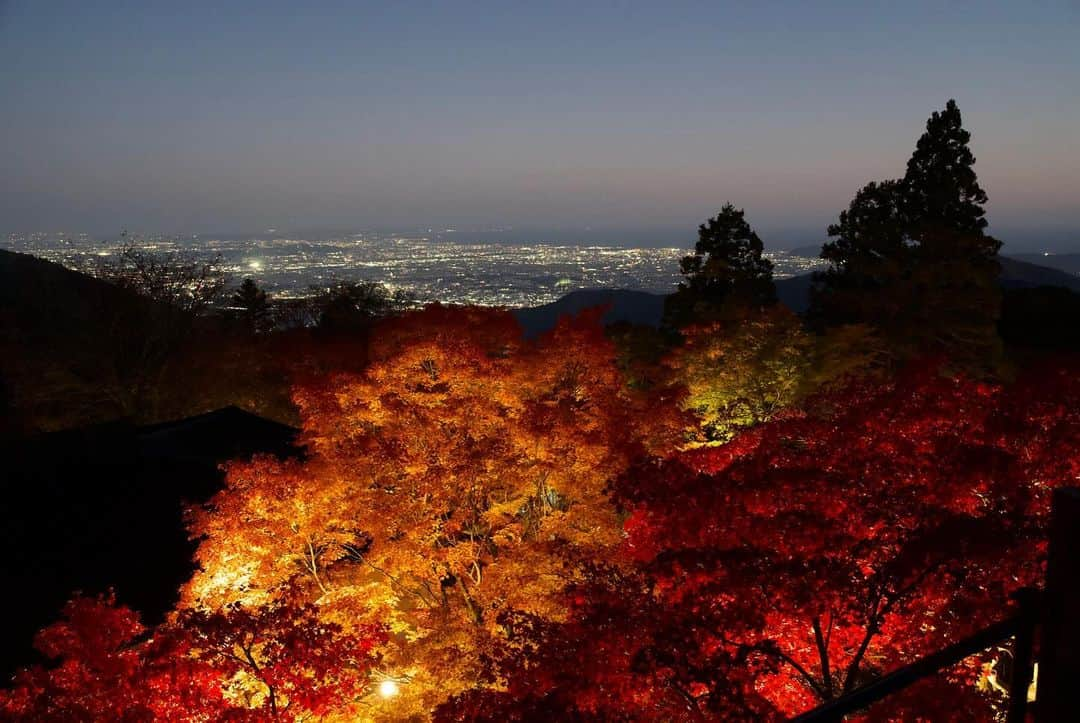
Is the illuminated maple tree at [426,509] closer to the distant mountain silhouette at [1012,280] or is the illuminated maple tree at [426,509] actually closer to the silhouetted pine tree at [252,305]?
the silhouetted pine tree at [252,305]

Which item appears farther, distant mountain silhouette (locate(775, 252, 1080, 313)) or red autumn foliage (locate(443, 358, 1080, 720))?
distant mountain silhouette (locate(775, 252, 1080, 313))

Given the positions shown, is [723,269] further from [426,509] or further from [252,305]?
[252,305]

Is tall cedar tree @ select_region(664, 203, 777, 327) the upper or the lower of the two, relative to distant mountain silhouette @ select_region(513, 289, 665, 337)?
upper

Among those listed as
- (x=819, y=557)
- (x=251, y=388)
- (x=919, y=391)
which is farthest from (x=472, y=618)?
(x=251, y=388)

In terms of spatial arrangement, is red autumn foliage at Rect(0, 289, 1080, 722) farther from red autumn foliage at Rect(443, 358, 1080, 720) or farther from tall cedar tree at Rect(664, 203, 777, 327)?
tall cedar tree at Rect(664, 203, 777, 327)

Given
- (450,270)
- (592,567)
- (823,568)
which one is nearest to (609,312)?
(592,567)

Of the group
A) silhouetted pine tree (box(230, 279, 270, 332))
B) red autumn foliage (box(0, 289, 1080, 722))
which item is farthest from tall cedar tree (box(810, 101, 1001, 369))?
silhouetted pine tree (box(230, 279, 270, 332))
